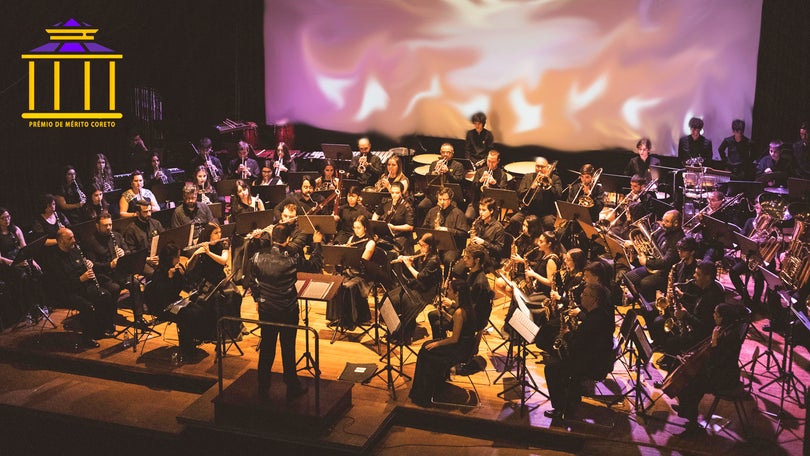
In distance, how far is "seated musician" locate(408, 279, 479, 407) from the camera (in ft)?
21.5

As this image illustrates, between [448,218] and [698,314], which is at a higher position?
[448,218]

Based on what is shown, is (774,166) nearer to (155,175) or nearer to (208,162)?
(208,162)

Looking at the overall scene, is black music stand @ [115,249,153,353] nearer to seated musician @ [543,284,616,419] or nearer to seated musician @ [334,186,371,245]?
seated musician @ [334,186,371,245]

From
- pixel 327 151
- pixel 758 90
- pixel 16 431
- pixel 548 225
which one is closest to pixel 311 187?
pixel 327 151

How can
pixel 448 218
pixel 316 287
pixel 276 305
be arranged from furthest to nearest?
1. pixel 448 218
2. pixel 316 287
3. pixel 276 305

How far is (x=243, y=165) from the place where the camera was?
12.1 meters

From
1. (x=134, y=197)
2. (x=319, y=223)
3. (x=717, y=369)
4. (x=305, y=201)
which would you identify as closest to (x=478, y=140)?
(x=305, y=201)

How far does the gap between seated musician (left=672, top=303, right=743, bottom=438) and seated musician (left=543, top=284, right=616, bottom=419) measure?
682mm

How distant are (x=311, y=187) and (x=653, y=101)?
5.57 m

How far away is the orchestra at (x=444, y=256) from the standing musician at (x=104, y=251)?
2 cm

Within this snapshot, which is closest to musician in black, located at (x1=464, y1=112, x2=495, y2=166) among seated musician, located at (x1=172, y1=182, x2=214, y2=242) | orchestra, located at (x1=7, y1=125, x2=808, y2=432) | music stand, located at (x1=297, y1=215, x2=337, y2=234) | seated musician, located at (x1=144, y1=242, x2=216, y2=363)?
orchestra, located at (x1=7, y1=125, x2=808, y2=432)

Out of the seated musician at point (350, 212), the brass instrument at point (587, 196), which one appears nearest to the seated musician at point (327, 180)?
the seated musician at point (350, 212)

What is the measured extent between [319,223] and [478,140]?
3809 mm

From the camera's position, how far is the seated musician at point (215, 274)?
7902 millimetres
